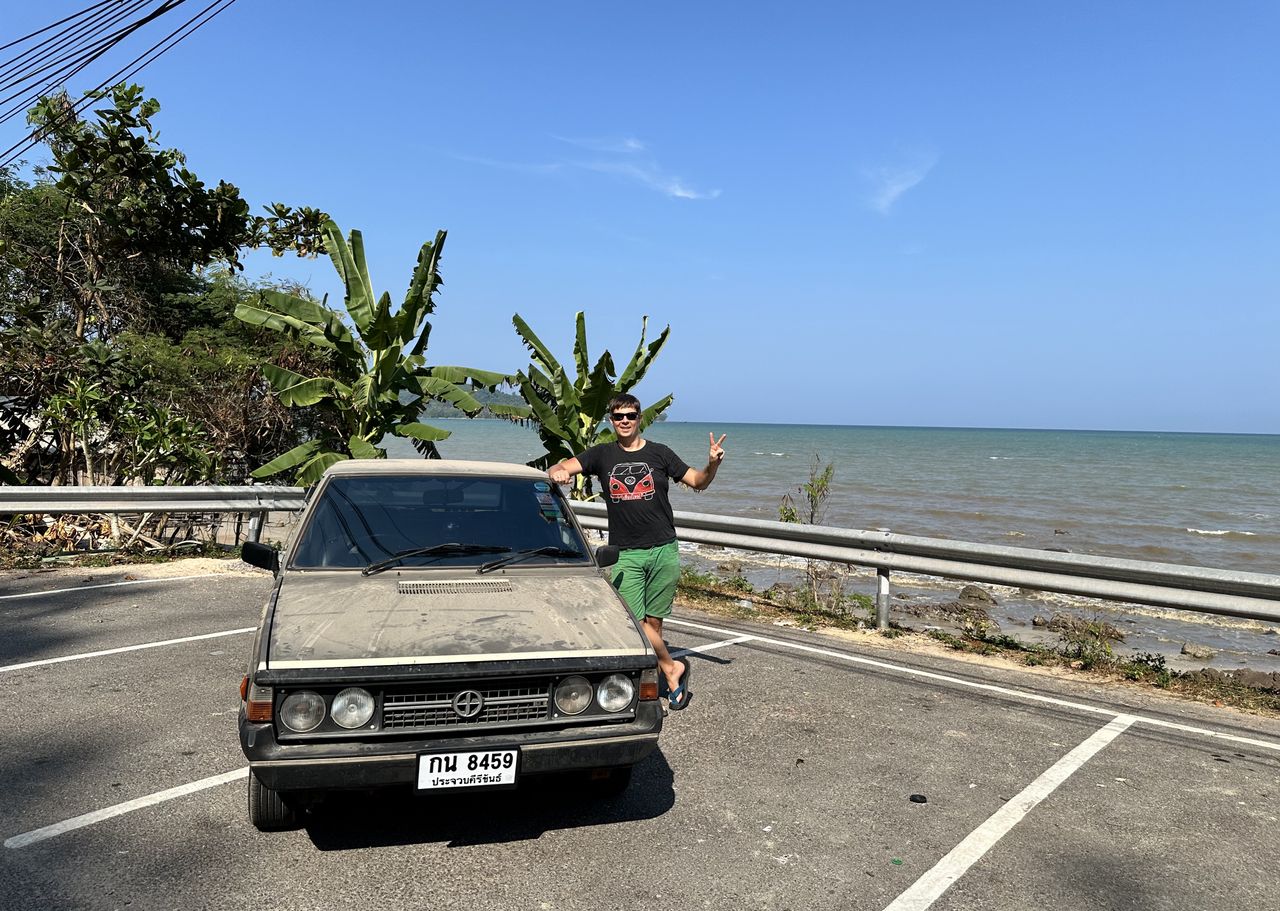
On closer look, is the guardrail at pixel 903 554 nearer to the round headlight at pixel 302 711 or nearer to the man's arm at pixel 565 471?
the man's arm at pixel 565 471

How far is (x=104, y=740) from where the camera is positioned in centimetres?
497

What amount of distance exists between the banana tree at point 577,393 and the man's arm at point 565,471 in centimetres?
820

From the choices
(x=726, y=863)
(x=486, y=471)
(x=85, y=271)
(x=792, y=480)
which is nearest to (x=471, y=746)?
(x=726, y=863)

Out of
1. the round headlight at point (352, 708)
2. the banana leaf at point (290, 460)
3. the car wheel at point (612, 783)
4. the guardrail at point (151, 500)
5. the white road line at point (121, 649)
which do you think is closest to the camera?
the round headlight at point (352, 708)

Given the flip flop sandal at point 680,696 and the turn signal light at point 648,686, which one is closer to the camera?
the turn signal light at point 648,686

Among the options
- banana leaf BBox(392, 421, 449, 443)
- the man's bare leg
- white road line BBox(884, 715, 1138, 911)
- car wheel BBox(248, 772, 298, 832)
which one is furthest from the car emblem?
banana leaf BBox(392, 421, 449, 443)

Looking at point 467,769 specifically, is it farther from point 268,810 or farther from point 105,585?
point 105,585

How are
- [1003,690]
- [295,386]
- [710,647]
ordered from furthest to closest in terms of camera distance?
[295,386] → [710,647] → [1003,690]

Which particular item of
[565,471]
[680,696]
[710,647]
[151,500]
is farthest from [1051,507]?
[565,471]

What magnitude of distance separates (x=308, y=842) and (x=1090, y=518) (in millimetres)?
28573

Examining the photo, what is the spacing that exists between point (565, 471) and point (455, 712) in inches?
96.8

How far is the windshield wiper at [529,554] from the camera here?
4621mm

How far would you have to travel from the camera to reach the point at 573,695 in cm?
368

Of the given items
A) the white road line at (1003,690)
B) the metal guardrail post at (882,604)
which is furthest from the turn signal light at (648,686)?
the metal guardrail post at (882,604)
